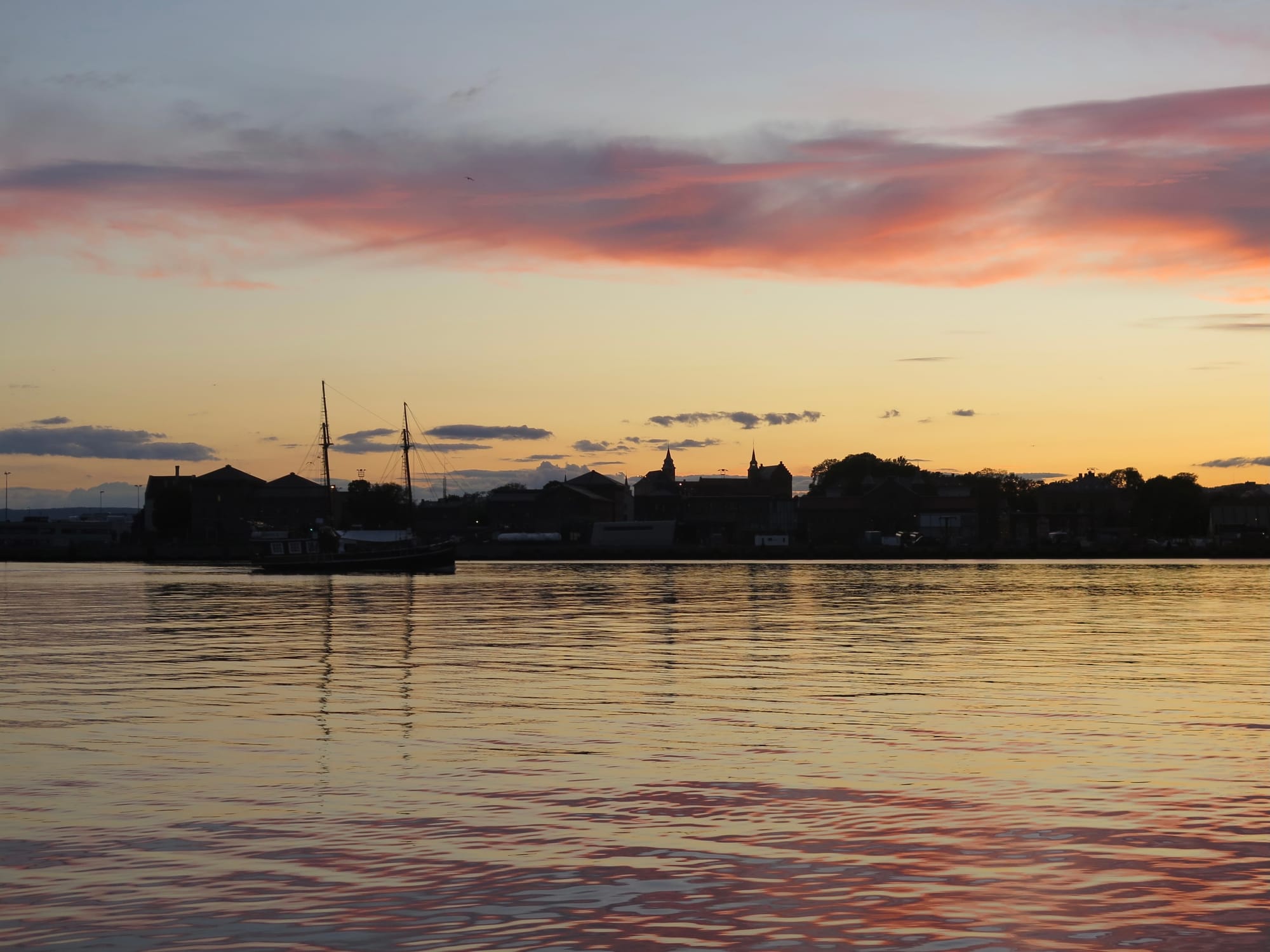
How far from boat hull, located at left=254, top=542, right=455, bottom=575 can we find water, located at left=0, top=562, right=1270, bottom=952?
84.8 meters

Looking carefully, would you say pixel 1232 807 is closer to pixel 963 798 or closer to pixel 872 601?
pixel 963 798

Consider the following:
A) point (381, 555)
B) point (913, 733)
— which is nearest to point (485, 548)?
point (381, 555)

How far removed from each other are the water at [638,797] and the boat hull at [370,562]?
84.8 metres

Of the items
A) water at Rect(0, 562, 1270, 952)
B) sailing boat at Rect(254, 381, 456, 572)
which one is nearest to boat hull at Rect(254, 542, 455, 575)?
sailing boat at Rect(254, 381, 456, 572)

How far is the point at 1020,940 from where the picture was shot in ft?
34.7

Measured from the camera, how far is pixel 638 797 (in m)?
16.9

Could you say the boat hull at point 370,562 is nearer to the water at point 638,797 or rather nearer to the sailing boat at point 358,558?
the sailing boat at point 358,558

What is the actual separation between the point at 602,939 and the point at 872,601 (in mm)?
62464

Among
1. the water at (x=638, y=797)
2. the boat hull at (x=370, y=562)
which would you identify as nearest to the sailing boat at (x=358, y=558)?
the boat hull at (x=370, y=562)

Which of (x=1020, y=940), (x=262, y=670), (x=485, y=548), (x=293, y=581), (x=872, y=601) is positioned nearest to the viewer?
(x=1020, y=940)

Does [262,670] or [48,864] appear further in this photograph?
[262,670]

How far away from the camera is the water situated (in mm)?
11297

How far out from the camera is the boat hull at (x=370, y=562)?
416 ft

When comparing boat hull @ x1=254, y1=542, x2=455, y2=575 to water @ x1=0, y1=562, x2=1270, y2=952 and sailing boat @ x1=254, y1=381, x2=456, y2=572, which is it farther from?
water @ x1=0, y1=562, x2=1270, y2=952
